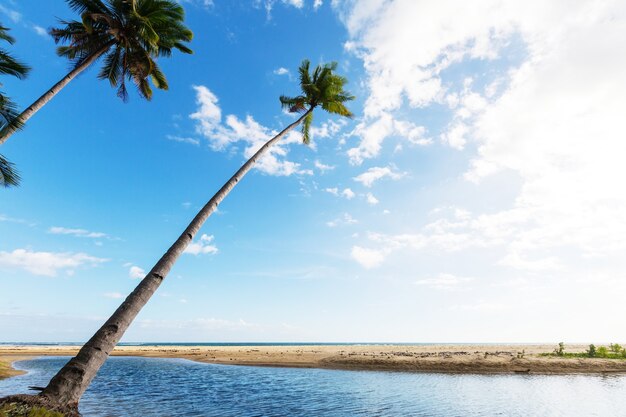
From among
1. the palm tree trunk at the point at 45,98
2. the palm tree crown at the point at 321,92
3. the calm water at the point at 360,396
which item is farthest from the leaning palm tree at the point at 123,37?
the calm water at the point at 360,396

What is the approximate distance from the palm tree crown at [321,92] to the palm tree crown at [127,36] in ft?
25.4

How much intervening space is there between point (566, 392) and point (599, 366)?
1967 cm

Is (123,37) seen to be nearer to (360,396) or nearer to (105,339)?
(105,339)

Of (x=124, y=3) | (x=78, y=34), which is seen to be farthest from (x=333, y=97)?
(x=78, y=34)

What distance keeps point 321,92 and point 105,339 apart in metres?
19.2

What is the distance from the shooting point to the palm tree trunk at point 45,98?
43.0ft

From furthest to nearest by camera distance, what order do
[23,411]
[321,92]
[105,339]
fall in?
[321,92]
[105,339]
[23,411]

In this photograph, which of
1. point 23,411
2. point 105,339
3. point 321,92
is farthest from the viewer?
point 321,92

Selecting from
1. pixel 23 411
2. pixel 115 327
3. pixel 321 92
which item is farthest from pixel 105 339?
pixel 321 92

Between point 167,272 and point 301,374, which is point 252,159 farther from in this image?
point 301,374

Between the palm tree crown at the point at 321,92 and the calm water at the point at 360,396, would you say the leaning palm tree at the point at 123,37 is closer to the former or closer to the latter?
the palm tree crown at the point at 321,92

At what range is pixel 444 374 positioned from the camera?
36531 millimetres

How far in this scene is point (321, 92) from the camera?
73.9 feet

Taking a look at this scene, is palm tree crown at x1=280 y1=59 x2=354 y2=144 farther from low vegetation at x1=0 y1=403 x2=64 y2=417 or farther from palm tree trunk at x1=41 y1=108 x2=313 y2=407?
low vegetation at x1=0 y1=403 x2=64 y2=417
